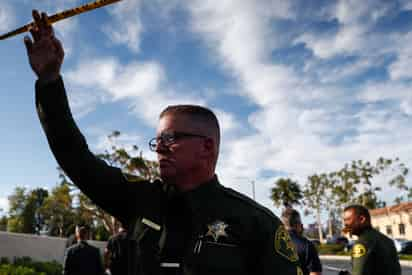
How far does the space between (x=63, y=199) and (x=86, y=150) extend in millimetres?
42511

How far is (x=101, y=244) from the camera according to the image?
29250 millimetres

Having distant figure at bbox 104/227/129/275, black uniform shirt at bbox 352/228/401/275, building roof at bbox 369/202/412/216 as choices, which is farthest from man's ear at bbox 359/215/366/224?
building roof at bbox 369/202/412/216

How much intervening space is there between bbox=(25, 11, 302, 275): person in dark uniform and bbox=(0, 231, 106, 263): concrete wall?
47.4 ft

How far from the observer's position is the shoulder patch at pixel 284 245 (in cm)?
170

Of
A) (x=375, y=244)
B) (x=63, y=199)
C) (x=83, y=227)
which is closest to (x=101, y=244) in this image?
(x=63, y=199)

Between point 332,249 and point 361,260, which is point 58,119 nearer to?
point 361,260

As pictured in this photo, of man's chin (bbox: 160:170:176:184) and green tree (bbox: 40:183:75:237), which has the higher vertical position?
green tree (bbox: 40:183:75:237)

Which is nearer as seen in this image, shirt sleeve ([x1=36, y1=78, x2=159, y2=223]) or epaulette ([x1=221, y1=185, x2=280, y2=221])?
shirt sleeve ([x1=36, y1=78, x2=159, y2=223])

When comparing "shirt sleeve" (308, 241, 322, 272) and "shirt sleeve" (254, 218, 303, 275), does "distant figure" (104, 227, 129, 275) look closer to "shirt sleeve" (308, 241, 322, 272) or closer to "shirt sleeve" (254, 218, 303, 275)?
"shirt sleeve" (254, 218, 303, 275)

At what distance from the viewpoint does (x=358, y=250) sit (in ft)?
15.3

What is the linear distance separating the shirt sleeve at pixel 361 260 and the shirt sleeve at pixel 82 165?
10.9 ft

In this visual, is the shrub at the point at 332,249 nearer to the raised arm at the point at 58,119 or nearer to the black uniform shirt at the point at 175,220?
the black uniform shirt at the point at 175,220

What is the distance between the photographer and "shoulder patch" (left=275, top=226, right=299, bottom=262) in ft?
5.57

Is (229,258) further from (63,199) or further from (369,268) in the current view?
(63,199)
